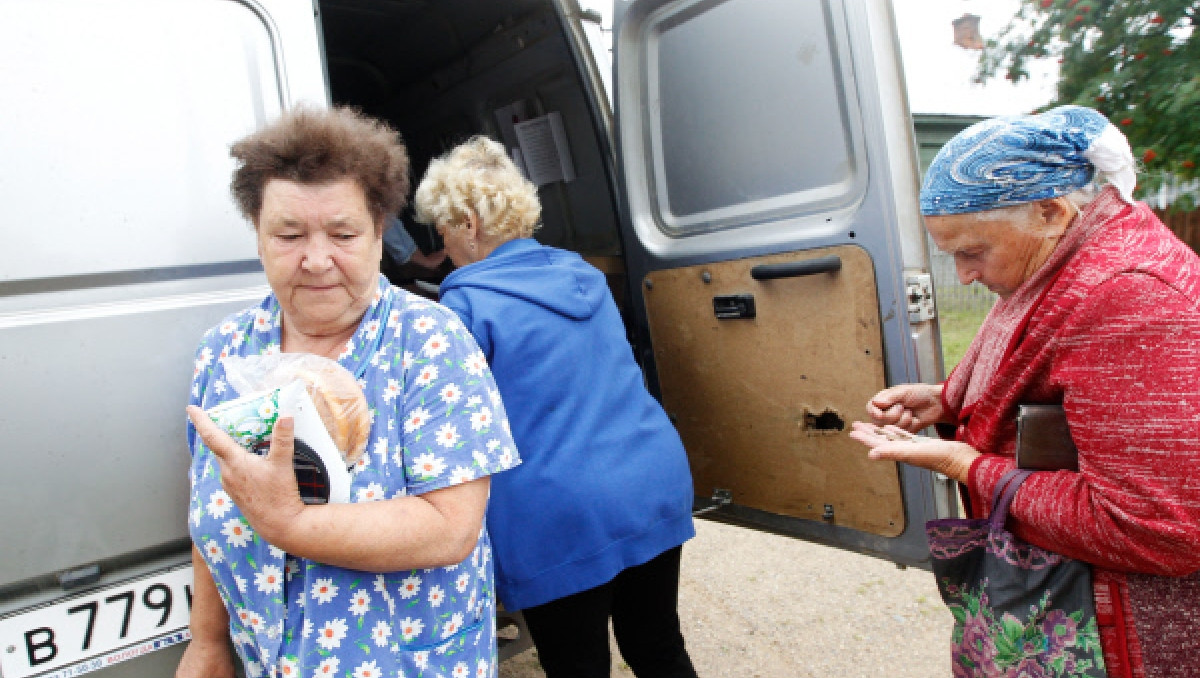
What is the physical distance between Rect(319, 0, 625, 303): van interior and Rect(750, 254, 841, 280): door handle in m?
0.81

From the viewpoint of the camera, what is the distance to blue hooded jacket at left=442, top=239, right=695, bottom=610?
6.30 ft

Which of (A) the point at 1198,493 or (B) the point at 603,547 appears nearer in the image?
(A) the point at 1198,493

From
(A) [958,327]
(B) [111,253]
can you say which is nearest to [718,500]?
(B) [111,253]

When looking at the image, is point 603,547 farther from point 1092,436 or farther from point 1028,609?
point 1092,436

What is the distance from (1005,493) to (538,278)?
1.17 meters

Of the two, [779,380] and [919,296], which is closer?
[919,296]

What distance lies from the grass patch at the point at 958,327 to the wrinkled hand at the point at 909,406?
6125 millimetres

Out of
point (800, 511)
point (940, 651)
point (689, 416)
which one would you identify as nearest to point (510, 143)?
point (689, 416)

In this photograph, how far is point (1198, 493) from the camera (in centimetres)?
130

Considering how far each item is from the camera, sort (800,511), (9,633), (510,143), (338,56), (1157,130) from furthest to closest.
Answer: (1157,130) < (338,56) < (510,143) < (800,511) < (9,633)

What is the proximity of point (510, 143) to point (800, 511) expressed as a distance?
2.14 m

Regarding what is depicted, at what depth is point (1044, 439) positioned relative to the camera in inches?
57.9

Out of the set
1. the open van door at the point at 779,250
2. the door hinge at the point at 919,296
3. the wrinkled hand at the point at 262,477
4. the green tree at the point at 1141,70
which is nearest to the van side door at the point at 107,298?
the wrinkled hand at the point at 262,477

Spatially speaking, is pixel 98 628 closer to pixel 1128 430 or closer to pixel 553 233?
pixel 1128 430
